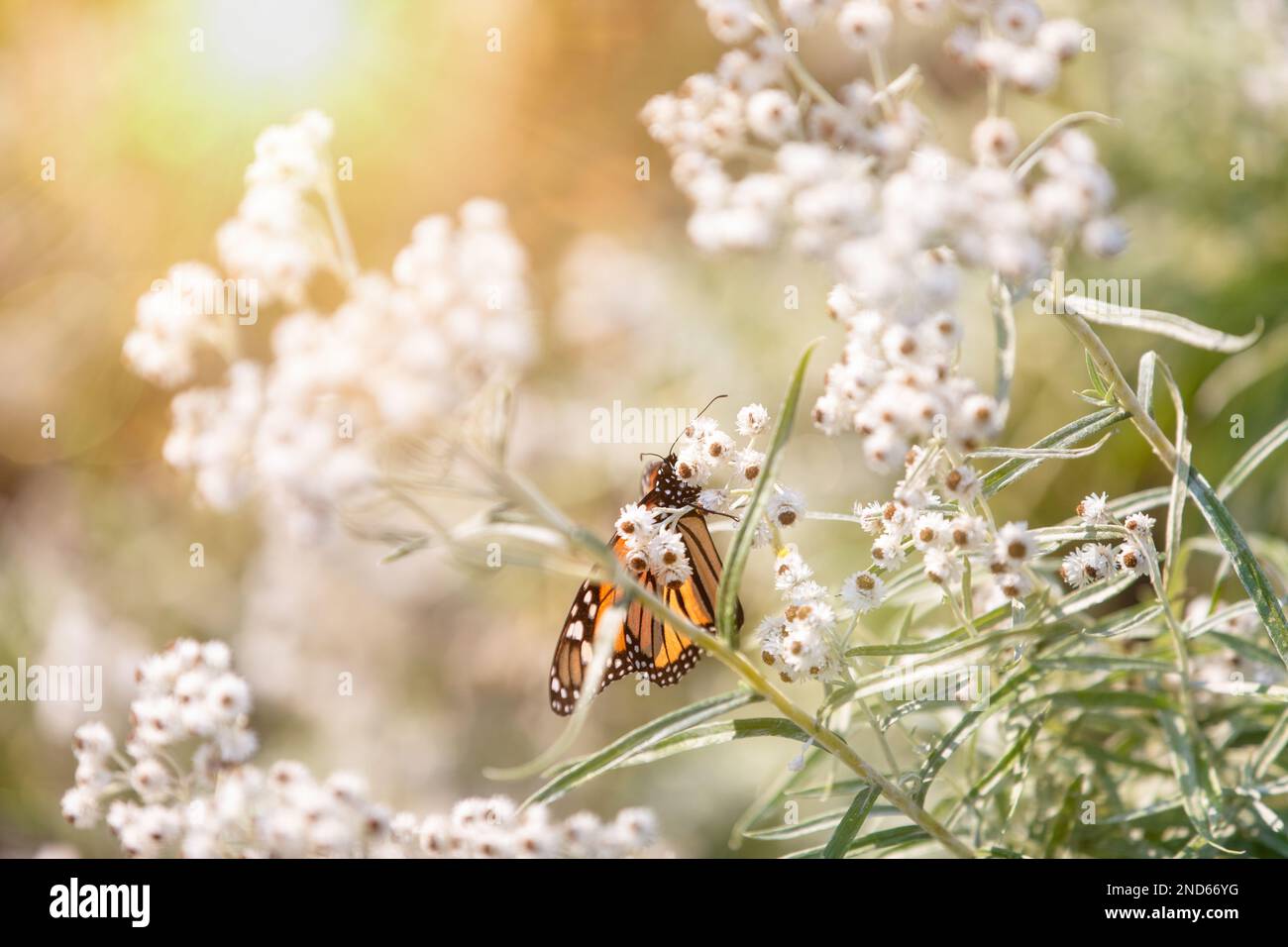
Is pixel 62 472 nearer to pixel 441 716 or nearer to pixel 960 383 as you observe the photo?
pixel 441 716

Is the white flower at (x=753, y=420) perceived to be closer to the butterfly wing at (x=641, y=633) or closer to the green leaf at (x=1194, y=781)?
the butterfly wing at (x=641, y=633)

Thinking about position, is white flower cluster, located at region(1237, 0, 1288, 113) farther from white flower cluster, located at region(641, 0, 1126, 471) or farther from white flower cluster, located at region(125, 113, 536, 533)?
white flower cluster, located at region(125, 113, 536, 533)

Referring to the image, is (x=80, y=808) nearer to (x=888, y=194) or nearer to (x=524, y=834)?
(x=524, y=834)

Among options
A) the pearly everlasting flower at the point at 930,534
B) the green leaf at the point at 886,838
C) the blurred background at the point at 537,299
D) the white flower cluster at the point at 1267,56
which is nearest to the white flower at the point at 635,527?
the pearly everlasting flower at the point at 930,534

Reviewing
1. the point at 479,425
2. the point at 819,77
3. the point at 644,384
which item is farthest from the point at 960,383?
the point at 819,77

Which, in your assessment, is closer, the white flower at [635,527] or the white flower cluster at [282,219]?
the white flower cluster at [282,219]

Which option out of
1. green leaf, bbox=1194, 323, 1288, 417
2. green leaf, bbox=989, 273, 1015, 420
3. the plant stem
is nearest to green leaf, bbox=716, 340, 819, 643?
the plant stem
